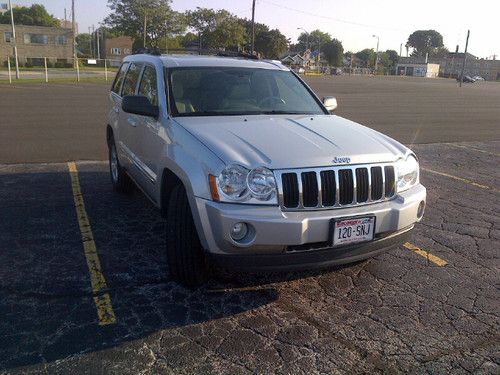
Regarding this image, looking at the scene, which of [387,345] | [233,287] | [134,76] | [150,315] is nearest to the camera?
[387,345]

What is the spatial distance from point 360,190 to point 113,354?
200cm

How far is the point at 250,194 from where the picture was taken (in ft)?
10.8

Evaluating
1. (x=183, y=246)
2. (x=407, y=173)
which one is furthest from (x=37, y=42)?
(x=407, y=173)

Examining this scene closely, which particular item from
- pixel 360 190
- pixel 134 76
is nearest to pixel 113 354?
pixel 360 190

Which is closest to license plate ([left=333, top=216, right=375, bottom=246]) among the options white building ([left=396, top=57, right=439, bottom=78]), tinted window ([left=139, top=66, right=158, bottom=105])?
tinted window ([left=139, top=66, right=158, bottom=105])

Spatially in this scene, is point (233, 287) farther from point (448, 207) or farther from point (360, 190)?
point (448, 207)

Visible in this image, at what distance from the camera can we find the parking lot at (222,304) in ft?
9.86

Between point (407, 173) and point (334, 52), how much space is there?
389ft

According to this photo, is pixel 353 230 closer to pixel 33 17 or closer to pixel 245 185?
pixel 245 185

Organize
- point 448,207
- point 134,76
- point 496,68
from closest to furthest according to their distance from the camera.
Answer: point 134,76 < point 448,207 < point 496,68

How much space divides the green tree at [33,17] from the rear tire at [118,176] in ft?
367

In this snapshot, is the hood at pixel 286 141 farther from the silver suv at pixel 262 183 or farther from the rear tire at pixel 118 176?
the rear tire at pixel 118 176

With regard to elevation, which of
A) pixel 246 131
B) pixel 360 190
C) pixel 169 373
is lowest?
pixel 169 373

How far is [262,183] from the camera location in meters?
3.32
